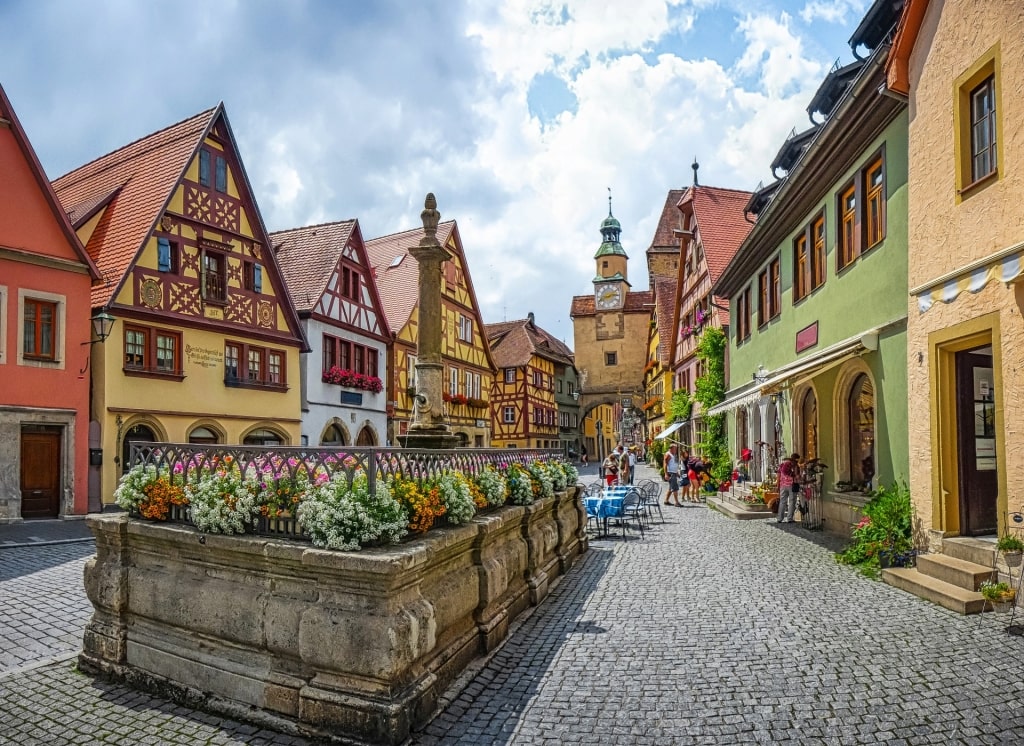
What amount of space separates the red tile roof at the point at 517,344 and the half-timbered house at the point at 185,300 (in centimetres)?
2476

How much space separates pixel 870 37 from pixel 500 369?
36213 mm

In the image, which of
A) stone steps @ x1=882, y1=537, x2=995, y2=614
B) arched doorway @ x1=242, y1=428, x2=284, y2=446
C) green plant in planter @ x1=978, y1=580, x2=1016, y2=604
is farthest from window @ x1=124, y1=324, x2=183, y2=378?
green plant in planter @ x1=978, y1=580, x2=1016, y2=604

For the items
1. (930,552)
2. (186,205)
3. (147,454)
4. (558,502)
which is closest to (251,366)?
(186,205)

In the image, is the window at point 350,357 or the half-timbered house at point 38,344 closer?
the half-timbered house at point 38,344

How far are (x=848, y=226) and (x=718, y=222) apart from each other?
48.6 feet

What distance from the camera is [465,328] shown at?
33656 mm

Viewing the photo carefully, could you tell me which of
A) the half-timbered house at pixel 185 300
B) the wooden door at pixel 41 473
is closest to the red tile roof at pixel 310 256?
the half-timbered house at pixel 185 300

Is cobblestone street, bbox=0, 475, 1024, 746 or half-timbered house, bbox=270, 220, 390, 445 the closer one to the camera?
cobblestone street, bbox=0, 475, 1024, 746

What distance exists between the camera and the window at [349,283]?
81.6 feet

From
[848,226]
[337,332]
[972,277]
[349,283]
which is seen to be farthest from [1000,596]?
[349,283]

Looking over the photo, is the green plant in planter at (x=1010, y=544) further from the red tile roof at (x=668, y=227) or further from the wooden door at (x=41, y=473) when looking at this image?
the red tile roof at (x=668, y=227)

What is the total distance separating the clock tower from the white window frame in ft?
166

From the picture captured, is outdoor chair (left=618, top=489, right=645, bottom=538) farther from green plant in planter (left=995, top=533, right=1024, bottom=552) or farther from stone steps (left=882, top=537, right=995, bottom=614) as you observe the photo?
green plant in planter (left=995, top=533, right=1024, bottom=552)

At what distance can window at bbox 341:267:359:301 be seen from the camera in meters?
24.9
